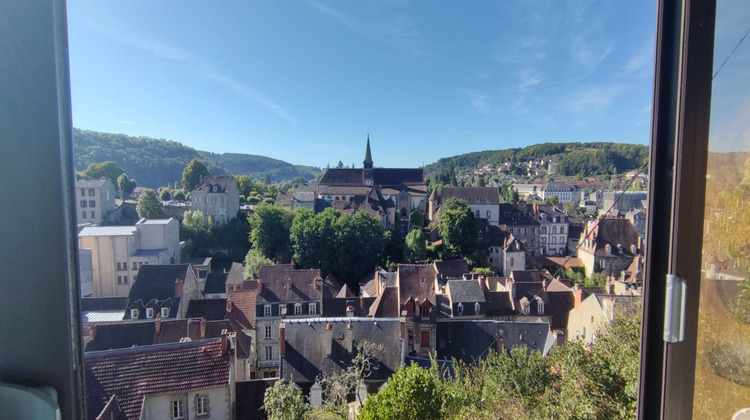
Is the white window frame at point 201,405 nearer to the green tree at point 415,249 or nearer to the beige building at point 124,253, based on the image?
the beige building at point 124,253

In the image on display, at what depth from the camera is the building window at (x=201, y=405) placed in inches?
195

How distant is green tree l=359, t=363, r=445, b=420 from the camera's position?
3451mm

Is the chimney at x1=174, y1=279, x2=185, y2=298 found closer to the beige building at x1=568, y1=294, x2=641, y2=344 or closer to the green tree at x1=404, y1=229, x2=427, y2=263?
the beige building at x1=568, y1=294, x2=641, y2=344

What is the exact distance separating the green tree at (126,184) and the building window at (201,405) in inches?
562

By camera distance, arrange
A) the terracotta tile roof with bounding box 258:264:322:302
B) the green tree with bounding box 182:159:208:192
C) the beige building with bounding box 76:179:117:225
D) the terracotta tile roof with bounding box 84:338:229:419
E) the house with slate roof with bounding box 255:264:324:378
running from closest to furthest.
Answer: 1. the beige building with bounding box 76:179:117:225
2. the terracotta tile roof with bounding box 84:338:229:419
3. the house with slate roof with bounding box 255:264:324:378
4. the terracotta tile roof with bounding box 258:264:322:302
5. the green tree with bounding box 182:159:208:192

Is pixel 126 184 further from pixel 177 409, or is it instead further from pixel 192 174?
pixel 177 409

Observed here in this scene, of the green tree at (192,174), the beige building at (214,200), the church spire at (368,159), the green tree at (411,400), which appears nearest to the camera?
the green tree at (411,400)

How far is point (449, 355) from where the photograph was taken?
8875mm

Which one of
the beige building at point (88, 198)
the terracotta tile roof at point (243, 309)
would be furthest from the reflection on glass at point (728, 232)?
the terracotta tile roof at point (243, 309)

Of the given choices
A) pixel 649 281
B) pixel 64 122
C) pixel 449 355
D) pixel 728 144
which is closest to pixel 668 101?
pixel 728 144

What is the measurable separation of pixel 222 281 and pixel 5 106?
1490 centimetres

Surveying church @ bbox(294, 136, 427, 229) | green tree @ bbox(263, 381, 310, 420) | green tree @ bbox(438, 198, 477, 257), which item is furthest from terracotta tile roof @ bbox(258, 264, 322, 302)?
church @ bbox(294, 136, 427, 229)

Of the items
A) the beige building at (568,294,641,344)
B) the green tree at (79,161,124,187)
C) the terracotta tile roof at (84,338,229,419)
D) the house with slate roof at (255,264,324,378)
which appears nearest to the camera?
the green tree at (79,161,124,187)

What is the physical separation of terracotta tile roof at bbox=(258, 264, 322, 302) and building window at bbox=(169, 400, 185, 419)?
5.62m
